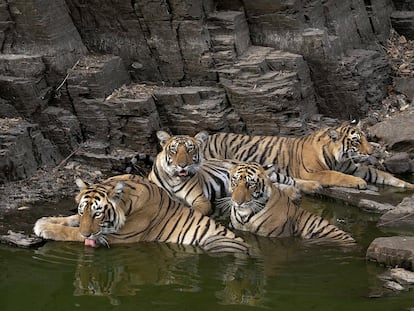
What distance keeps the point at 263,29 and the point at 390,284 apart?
4.93 m

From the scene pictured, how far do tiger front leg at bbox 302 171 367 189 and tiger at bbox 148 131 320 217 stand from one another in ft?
2.20

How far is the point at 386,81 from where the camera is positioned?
11469 millimetres

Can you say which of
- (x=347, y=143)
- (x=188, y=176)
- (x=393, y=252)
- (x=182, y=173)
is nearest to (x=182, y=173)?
(x=182, y=173)

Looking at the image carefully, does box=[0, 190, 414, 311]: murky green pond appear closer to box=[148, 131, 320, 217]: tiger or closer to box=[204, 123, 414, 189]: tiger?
box=[148, 131, 320, 217]: tiger

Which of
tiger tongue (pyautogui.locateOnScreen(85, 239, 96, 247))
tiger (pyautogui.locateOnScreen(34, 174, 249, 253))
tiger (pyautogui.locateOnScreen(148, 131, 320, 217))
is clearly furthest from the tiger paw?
tiger (pyautogui.locateOnScreen(148, 131, 320, 217))

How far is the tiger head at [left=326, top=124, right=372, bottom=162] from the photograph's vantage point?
9.23 metres

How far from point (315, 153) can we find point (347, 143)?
35cm

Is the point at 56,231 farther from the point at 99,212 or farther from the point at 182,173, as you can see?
the point at 182,173

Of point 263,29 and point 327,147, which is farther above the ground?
point 263,29

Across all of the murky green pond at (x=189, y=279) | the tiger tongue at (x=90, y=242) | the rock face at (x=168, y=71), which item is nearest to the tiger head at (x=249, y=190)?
the murky green pond at (x=189, y=279)

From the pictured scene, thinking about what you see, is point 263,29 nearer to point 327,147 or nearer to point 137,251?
point 327,147

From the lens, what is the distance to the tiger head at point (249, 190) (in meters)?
7.61

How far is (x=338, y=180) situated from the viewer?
9.07 meters

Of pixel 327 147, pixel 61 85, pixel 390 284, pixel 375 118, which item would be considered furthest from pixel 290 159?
pixel 390 284
